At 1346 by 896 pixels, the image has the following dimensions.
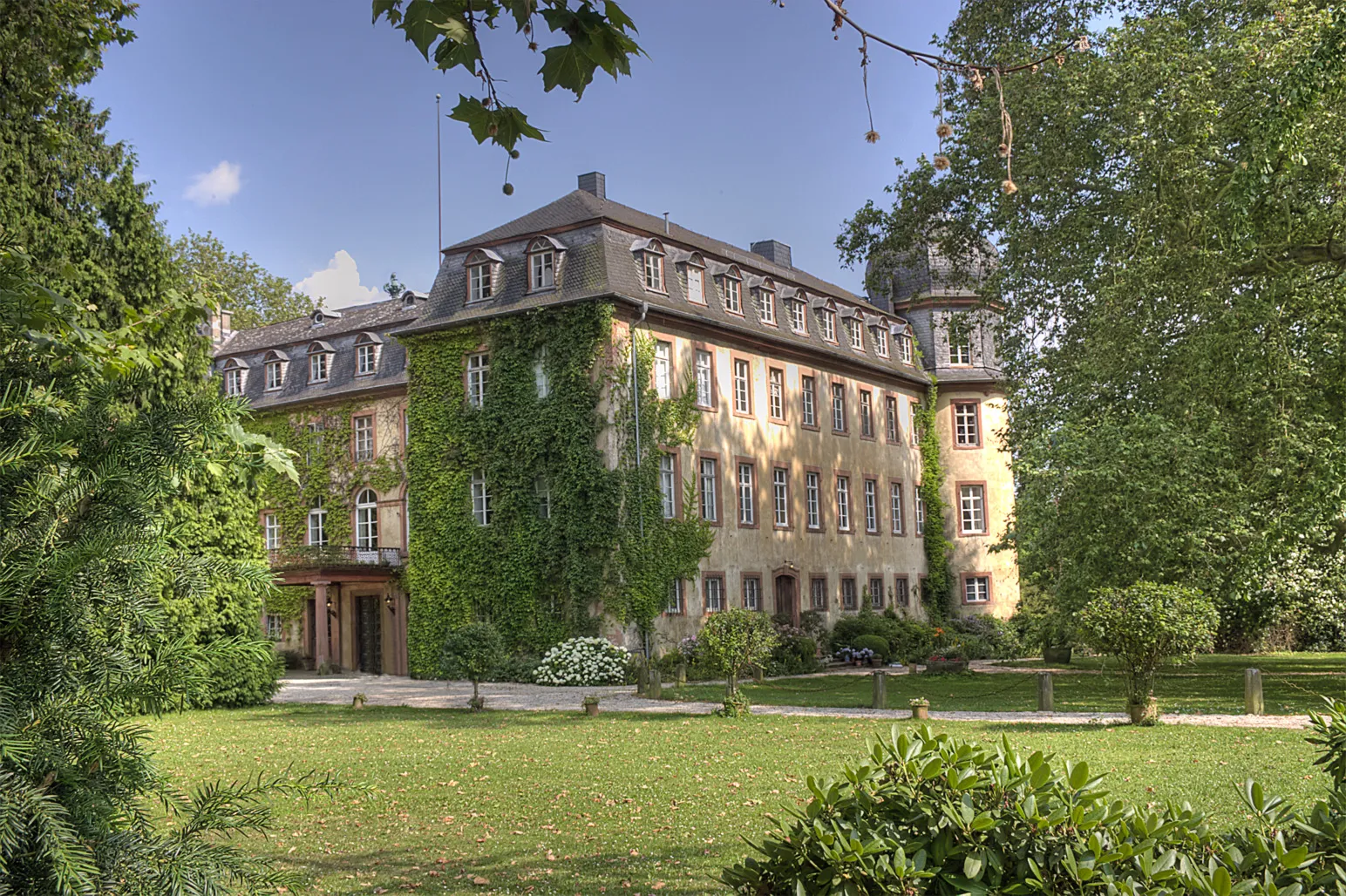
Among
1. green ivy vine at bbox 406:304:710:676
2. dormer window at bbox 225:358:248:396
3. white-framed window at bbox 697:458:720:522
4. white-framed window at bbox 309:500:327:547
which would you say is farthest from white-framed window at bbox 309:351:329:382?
white-framed window at bbox 697:458:720:522

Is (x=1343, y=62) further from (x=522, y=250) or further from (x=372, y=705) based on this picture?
(x=522, y=250)

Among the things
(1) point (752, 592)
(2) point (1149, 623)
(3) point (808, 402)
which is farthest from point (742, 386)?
(2) point (1149, 623)

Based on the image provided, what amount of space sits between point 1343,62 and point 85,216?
1829 centimetres

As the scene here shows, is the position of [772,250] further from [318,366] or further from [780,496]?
[318,366]

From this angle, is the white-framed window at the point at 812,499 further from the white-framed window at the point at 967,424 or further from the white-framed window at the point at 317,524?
the white-framed window at the point at 317,524

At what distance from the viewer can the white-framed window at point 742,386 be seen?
3319 cm

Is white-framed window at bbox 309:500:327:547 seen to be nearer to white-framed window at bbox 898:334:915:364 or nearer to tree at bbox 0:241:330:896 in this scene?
white-framed window at bbox 898:334:915:364

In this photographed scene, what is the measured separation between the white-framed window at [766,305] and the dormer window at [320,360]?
13201mm

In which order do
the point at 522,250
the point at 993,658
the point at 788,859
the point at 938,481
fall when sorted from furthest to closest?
1. the point at 938,481
2. the point at 993,658
3. the point at 522,250
4. the point at 788,859

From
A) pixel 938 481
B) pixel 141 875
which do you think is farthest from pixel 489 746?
pixel 938 481

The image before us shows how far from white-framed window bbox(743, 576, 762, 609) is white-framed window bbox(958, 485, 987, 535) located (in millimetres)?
11604

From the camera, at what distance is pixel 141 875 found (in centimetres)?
295

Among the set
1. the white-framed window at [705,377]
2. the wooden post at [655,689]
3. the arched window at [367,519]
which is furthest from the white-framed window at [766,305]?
the wooden post at [655,689]

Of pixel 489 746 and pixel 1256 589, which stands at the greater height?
pixel 1256 589
